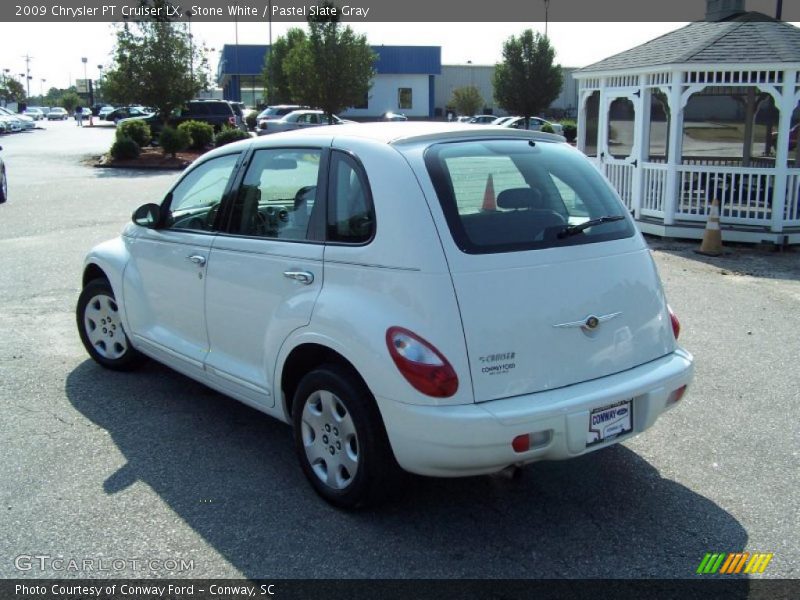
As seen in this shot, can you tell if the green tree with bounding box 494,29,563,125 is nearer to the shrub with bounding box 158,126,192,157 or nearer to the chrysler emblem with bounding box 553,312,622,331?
the shrub with bounding box 158,126,192,157

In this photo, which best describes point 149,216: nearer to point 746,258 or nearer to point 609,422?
point 609,422

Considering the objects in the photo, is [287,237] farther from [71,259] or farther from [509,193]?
[71,259]

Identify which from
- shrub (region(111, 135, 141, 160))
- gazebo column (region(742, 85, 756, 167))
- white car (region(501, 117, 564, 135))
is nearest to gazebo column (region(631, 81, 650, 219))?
gazebo column (region(742, 85, 756, 167))

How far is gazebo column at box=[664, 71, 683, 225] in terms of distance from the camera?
1220cm

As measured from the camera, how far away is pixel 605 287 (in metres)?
3.79

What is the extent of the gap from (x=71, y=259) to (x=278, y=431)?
652cm

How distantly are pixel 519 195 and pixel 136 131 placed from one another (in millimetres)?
26339

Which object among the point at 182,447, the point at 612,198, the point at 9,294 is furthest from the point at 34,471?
the point at 9,294

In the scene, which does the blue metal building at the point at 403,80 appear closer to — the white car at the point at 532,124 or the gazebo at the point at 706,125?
the white car at the point at 532,124

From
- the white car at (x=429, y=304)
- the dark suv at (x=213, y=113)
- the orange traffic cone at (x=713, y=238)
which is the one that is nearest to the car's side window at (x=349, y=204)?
the white car at (x=429, y=304)

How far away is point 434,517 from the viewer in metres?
3.88

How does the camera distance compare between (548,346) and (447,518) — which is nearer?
(548,346)

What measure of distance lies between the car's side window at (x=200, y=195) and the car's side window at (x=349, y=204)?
1060mm

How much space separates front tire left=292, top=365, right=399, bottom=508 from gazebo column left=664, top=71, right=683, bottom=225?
9.95 metres
